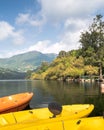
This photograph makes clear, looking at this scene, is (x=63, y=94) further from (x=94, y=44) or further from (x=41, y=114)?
(x=94, y=44)

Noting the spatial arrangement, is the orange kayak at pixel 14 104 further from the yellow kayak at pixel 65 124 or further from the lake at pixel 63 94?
the yellow kayak at pixel 65 124

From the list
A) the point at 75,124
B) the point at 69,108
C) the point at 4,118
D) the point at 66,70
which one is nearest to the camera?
the point at 75,124

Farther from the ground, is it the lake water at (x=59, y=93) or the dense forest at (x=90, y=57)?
the dense forest at (x=90, y=57)

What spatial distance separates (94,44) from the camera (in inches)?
4286

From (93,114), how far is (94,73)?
263 ft

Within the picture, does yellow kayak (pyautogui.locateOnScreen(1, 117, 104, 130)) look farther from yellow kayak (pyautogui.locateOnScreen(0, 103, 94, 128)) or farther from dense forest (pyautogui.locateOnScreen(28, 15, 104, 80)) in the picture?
dense forest (pyautogui.locateOnScreen(28, 15, 104, 80))

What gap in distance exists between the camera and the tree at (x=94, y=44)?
103 meters

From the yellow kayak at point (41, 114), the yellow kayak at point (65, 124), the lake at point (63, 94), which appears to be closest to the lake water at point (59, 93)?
the lake at point (63, 94)

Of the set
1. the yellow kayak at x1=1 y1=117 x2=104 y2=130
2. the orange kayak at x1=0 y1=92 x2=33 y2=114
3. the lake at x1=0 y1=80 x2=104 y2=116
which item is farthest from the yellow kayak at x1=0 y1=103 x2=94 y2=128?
the lake at x1=0 y1=80 x2=104 y2=116

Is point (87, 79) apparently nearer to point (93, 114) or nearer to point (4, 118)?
point (93, 114)

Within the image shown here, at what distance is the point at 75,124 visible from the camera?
50.5 feet

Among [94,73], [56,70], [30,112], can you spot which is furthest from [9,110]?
[56,70]

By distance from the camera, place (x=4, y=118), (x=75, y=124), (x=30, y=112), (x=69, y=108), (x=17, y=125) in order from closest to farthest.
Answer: (x=17, y=125), (x=75, y=124), (x=4, y=118), (x=30, y=112), (x=69, y=108)

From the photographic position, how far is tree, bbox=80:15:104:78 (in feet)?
338
